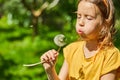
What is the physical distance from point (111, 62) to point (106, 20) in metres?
0.23

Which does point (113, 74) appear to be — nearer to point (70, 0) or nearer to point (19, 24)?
point (70, 0)

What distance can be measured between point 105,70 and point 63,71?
30 cm

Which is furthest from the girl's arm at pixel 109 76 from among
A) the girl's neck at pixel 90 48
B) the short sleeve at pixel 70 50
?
the short sleeve at pixel 70 50

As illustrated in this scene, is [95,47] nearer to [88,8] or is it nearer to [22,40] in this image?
[88,8]

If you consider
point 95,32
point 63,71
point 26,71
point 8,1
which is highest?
point 95,32

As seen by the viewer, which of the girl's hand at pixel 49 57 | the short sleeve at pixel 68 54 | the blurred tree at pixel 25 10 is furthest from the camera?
the blurred tree at pixel 25 10

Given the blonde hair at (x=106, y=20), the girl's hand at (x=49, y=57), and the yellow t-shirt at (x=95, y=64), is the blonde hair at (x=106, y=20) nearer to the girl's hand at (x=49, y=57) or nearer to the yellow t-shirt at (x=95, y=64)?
the yellow t-shirt at (x=95, y=64)

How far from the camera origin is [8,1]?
8203mm

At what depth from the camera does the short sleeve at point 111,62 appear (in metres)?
3.02

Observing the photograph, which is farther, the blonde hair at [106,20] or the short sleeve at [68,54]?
the short sleeve at [68,54]

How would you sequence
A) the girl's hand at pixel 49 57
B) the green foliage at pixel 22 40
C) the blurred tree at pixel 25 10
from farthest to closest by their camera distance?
1. the blurred tree at pixel 25 10
2. the green foliage at pixel 22 40
3. the girl's hand at pixel 49 57

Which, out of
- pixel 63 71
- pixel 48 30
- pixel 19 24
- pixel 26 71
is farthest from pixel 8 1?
pixel 63 71

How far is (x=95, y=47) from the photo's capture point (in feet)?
10.1

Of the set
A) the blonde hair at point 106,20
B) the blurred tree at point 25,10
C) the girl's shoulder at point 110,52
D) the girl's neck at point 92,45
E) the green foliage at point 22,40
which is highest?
the blonde hair at point 106,20
